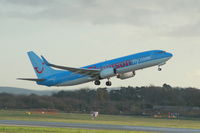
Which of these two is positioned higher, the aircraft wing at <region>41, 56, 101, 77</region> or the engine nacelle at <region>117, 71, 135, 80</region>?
the aircraft wing at <region>41, 56, 101, 77</region>

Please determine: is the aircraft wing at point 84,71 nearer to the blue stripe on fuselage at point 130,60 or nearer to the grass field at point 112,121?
the blue stripe on fuselage at point 130,60

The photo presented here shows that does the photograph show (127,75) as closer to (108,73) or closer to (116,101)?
(108,73)

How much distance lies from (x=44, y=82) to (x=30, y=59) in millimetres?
7022

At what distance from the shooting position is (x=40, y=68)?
71812 mm

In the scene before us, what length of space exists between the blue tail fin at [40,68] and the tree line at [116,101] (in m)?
14.8

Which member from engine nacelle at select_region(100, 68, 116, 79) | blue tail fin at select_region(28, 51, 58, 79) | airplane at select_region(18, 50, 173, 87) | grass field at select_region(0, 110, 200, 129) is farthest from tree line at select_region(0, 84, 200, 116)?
engine nacelle at select_region(100, 68, 116, 79)

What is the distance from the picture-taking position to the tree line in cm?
8719

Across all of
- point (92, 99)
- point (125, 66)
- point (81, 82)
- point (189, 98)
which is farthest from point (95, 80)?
point (189, 98)

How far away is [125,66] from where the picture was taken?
192 feet

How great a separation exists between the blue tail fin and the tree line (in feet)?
48.5

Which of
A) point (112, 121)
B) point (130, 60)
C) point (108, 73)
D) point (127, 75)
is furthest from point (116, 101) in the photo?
point (130, 60)

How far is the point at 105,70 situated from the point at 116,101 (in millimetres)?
39501

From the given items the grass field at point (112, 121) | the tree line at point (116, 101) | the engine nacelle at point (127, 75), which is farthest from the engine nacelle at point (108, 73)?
the tree line at point (116, 101)

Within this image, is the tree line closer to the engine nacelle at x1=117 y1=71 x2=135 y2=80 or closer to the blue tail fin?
the blue tail fin
